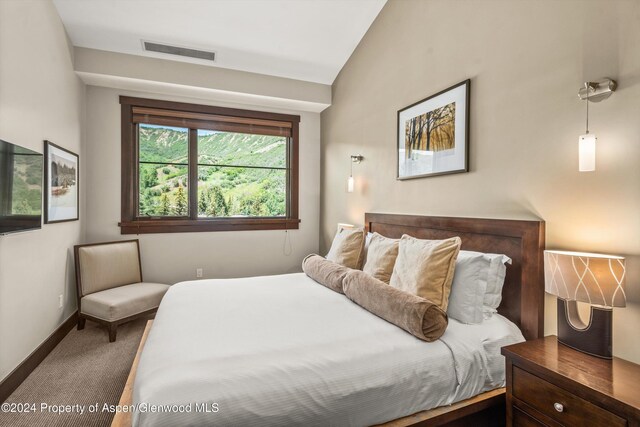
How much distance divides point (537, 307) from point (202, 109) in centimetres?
398

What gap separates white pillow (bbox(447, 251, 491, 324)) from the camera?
184 cm

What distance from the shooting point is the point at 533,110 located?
1.86m

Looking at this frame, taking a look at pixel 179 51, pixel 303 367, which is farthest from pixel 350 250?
pixel 179 51

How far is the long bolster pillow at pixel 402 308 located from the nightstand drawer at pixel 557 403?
1.27ft

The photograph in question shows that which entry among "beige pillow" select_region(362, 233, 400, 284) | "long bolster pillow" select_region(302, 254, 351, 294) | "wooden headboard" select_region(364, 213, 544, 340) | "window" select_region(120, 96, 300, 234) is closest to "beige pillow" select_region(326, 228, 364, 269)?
"long bolster pillow" select_region(302, 254, 351, 294)

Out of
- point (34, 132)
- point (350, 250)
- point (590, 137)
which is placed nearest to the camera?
point (590, 137)

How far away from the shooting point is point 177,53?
3535mm

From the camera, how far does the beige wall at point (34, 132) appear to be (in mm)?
2145

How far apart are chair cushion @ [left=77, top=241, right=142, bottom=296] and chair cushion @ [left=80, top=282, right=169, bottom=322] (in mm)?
112

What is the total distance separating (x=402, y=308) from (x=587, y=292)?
0.79 meters

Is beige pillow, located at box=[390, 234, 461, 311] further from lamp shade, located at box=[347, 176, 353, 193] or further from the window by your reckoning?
the window

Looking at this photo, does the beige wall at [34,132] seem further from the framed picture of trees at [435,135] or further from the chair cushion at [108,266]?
the framed picture of trees at [435,135]

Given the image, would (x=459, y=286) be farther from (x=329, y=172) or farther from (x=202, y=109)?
(x=202, y=109)

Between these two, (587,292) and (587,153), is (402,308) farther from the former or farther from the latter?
(587,153)
